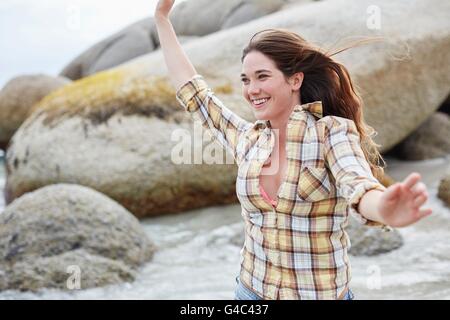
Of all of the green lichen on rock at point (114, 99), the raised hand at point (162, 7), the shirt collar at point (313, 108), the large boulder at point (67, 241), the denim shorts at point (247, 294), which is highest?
the raised hand at point (162, 7)

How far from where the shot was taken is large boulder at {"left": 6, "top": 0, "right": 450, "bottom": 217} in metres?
6.77

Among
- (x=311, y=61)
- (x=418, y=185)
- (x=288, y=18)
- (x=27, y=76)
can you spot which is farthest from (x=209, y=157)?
(x=27, y=76)

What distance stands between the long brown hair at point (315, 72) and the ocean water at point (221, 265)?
257 centimetres

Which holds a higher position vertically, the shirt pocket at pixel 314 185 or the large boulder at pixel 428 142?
the shirt pocket at pixel 314 185

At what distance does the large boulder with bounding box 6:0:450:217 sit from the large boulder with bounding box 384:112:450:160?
1.60 feet

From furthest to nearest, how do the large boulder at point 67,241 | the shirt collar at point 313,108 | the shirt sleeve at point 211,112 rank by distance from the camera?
1. the large boulder at point 67,241
2. the shirt sleeve at point 211,112
3. the shirt collar at point 313,108

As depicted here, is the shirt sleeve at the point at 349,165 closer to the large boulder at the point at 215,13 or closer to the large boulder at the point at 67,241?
the large boulder at the point at 67,241

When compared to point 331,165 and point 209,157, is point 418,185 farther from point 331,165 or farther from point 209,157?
point 209,157

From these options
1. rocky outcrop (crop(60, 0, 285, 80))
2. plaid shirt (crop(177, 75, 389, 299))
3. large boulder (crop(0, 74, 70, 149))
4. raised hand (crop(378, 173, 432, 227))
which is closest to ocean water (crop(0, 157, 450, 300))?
plaid shirt (crop(177, 75, 389, 299))

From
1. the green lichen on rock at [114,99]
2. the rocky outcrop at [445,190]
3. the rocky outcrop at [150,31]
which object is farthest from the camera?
the rocky outcrop at [150,31]

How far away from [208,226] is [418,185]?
492 cm

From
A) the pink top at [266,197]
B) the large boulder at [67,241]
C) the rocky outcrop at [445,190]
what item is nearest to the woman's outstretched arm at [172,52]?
the pink top at [266,197]

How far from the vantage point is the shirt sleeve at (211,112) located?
222 centimetres

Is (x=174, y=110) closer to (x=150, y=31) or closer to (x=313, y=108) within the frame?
(x=313, y=108)
